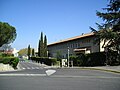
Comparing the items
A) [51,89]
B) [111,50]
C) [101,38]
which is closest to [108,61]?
[111,50]

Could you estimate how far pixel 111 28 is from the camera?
41.5 metres

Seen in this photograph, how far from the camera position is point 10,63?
42344 millimetres

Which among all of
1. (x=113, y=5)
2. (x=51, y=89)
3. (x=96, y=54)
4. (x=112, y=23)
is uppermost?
(x=113, y=5)

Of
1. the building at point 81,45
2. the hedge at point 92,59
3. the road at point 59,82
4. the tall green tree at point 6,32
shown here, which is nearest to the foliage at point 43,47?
the building at point 81,45

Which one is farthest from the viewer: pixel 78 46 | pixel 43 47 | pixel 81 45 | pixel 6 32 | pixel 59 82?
pixel 43 47

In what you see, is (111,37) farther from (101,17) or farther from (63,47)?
(63,47)

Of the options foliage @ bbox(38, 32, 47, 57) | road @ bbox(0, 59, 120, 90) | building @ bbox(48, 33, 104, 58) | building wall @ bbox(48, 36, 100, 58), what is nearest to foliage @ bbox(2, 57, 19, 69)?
building @ bbox(48, 33, 104, 58)

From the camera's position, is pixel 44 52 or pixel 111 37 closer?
pixel 111 37

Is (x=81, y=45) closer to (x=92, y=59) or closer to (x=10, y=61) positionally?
(x=92, y=59)

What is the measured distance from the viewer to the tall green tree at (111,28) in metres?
39.3

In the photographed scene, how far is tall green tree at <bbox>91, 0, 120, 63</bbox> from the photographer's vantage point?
39.3m

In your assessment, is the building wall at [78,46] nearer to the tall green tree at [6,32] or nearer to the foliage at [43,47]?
the foliage at [43,47]

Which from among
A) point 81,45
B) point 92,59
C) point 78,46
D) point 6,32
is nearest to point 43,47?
point 6,32

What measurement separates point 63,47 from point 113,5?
39.2 meters
